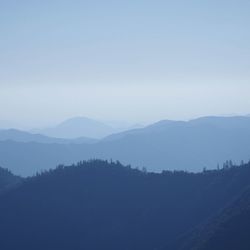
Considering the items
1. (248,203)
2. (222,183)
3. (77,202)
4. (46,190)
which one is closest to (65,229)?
(77,202)

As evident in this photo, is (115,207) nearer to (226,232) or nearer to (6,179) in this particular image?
(226,232)

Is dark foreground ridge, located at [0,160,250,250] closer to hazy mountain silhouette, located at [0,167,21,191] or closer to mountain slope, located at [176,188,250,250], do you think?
mountain slope, located at [176,188,250,250]

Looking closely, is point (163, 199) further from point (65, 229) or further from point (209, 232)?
point (209, 232)

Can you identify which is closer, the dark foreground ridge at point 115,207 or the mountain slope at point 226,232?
the mountain slope at point 226,232

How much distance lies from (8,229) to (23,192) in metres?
17.3

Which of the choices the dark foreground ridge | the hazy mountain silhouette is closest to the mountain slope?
the dark foreground ridge

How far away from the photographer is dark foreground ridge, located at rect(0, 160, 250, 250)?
→ 10856cm

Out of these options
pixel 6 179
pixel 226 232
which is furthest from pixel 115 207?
pixel 6 179

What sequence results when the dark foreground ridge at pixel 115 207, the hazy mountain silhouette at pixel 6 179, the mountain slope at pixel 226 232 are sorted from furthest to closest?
the hazy mountain silhouette at pixel 6 179
the dark foreground ridge at pixel 115 207
the mountain slope at pixel 226 232

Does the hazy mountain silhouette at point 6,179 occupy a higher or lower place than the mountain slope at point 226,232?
higher

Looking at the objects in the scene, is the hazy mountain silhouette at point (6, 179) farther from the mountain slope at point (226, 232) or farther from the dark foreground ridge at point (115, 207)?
the mountain slope at point (226, 232)

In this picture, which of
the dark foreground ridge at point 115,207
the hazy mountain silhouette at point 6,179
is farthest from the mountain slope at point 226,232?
the hazy mountain silhouette at point 6,179

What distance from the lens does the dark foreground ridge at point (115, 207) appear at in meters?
109

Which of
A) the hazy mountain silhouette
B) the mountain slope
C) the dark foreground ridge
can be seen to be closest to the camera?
the mountain slope
